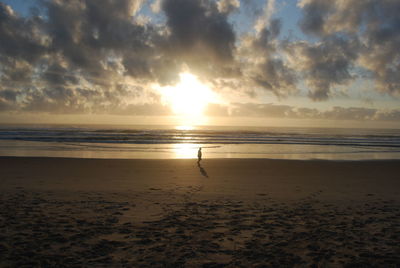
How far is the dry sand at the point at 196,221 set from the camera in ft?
20.0

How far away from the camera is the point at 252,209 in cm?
985

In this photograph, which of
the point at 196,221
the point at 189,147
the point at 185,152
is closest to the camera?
the point at 196,221

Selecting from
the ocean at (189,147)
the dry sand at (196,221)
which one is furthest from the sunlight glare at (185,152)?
the dry sand at (196,221)

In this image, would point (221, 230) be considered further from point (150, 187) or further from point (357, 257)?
point (150, 187)

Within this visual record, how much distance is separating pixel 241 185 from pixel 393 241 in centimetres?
753

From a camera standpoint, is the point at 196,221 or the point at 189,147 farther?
the point at 189,147

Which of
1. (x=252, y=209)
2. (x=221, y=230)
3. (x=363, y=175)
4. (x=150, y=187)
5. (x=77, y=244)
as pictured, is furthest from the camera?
(x=363, y=175)

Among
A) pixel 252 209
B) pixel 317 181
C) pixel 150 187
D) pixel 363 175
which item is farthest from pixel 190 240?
pixel 363 175

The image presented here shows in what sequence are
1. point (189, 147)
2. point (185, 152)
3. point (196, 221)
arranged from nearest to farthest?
1. point (196, 221)
2. point (185, 152)
3. point (189, 147)

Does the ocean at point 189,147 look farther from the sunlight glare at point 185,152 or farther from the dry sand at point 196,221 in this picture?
the dry sand at point 196,221

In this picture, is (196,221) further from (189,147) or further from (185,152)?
(189,147)

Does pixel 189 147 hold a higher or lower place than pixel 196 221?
lower

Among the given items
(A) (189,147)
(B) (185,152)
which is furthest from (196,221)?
(A) (189,147)

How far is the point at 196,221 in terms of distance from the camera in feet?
27.6
